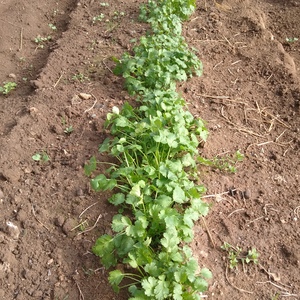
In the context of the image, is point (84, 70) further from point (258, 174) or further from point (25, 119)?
point (258, 174)

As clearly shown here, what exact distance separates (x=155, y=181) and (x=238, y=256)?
802 mm

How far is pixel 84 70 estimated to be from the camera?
4.10 m

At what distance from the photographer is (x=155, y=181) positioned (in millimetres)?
2828

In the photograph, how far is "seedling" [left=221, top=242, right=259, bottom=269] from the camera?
2.73 meters

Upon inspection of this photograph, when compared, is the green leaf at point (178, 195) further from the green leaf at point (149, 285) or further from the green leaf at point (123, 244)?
the green leaf at point (149, 285)

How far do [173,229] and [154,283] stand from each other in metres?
0.35

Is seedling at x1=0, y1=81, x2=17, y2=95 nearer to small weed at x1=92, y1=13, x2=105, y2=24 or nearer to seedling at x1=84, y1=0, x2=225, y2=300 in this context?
seedling at x1=84, y1=0, x2=225, y2=300

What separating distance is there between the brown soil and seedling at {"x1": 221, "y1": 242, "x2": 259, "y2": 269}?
4cm

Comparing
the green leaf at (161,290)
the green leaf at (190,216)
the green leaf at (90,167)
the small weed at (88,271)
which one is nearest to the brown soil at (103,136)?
the small weed at (88,271)

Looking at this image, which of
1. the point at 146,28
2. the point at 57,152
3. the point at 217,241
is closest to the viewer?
the point at 217,241

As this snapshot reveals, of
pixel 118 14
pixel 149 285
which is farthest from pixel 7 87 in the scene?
pixel 149 285

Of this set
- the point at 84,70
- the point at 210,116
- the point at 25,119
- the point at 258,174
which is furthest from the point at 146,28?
the point at 258,174

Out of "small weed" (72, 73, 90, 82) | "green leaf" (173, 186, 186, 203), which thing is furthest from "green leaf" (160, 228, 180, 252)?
"small weed" (72, 73, 90, 82)

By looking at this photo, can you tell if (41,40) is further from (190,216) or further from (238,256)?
(238,256)
